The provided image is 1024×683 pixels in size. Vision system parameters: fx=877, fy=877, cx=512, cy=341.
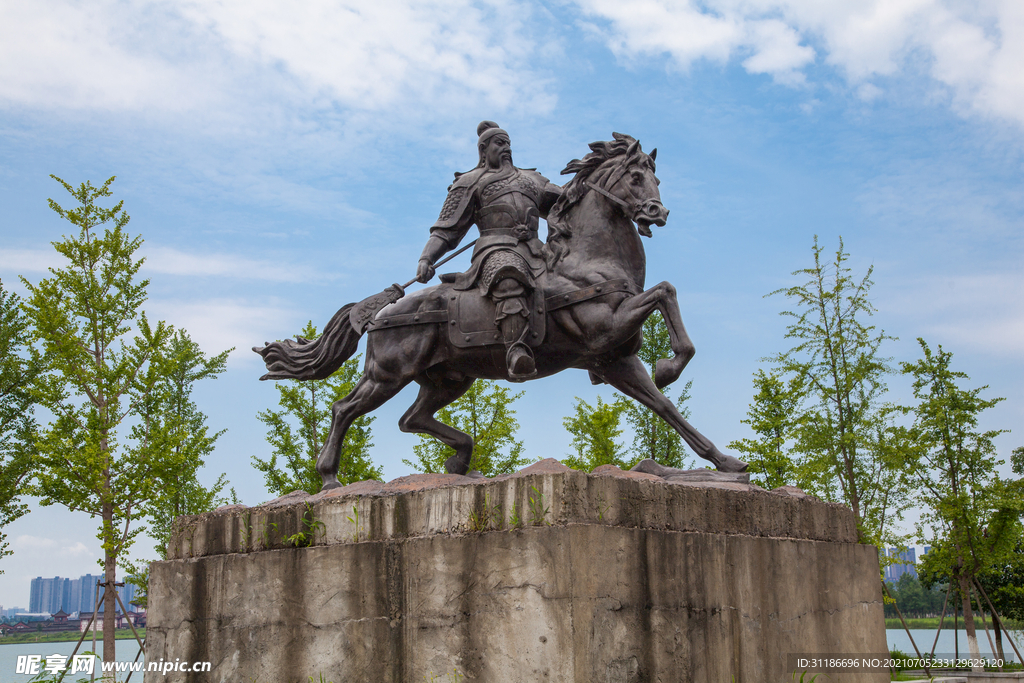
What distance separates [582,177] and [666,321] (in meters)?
1.67

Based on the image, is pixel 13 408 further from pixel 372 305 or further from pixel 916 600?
pixel 916 600

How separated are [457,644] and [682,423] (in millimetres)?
2507

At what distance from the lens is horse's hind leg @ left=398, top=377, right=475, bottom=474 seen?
798cm

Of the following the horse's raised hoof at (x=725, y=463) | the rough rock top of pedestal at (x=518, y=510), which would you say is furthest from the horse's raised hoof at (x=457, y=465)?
the horse's raised hoof at (x=725, y=463)

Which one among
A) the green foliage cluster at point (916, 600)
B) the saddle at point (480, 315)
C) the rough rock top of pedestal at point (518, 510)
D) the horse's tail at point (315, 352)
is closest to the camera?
the rough rock top of pedestal at point (518, 510)

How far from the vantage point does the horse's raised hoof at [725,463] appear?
22.0ft

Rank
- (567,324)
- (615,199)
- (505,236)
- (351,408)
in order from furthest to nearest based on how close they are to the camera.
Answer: (351,408) → (505,236) → (615,199) → (567,324)

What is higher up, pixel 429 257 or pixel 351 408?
pixel 429 257

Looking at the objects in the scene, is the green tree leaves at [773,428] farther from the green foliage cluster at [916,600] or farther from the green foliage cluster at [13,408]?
the green foliage cluster at [916,600]

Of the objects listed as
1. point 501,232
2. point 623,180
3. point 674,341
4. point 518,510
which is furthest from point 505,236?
point 518,510

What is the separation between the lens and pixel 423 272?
26.2 ft

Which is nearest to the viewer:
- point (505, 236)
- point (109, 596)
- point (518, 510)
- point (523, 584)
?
point (523, 584)

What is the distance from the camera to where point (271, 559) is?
6.59 meters

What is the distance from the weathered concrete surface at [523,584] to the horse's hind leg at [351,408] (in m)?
0.46
